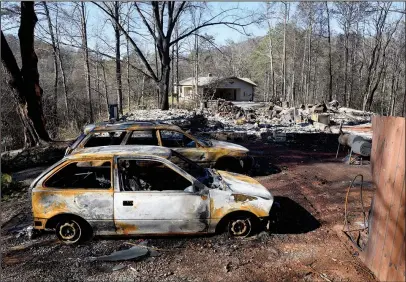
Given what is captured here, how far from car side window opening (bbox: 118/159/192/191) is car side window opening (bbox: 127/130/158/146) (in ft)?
6.14

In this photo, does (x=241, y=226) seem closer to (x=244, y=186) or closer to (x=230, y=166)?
(x=244, y=186)

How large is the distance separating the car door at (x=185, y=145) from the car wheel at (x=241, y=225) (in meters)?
2.92

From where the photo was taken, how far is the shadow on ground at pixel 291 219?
5.42 metres

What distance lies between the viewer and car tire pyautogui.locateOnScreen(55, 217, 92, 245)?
16.6 ft

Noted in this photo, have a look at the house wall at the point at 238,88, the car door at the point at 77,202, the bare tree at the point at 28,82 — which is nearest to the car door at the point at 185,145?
the car door at the point at 77,202

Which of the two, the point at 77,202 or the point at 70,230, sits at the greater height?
the point at 77,202

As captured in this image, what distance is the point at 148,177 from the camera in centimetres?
586

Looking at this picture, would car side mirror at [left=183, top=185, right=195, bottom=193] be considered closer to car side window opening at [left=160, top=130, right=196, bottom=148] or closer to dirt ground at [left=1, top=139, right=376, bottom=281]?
dirt ground at [left=1, top=139, right=376, bottom=281]

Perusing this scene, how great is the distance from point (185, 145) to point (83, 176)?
275 centimetres

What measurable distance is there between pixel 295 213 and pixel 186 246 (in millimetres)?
2409

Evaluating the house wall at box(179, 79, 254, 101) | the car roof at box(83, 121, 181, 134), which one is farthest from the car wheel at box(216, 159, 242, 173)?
the house wall at box(179, 79, 254, 101)

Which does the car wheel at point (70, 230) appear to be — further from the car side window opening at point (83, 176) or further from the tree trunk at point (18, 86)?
the tree trunk at point (18, 86)

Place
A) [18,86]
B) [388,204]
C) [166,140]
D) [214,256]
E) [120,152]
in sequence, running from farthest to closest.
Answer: [18,86]
[166,140]
[120,152]
[214,256]
[388,204]

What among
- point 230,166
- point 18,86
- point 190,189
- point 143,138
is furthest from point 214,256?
point 18,86
